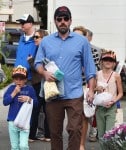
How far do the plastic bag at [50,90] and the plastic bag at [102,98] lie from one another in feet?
3.34

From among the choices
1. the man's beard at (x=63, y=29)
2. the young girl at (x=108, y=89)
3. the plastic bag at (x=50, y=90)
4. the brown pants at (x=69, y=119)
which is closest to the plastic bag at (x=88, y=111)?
the young girl at (x=108, y=89)

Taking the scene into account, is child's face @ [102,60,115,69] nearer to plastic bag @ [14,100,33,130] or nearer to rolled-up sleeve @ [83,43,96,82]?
rolled-up sleeve @ [83,43,96,82]

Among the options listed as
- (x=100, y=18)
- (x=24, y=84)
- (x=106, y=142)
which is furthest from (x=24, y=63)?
(x=100, y=18)

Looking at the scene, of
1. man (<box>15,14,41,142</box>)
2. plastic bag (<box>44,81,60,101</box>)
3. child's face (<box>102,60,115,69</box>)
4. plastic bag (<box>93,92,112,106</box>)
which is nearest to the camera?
plastic bag (<box>44,81,60,101</box>)

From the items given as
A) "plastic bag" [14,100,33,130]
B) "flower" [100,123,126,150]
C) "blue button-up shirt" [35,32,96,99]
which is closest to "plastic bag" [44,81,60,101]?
"blue button-up shirt" [35,32,96,99]

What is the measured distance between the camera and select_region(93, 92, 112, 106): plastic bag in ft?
23.0

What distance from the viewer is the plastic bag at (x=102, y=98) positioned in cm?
702

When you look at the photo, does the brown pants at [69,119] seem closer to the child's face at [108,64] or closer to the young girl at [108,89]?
the young girl at [108,89]

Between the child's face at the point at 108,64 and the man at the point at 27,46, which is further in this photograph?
the man at the point at 27,46

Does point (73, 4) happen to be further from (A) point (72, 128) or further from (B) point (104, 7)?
(A) point (72, 128)

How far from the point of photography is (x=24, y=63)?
26.5 ft

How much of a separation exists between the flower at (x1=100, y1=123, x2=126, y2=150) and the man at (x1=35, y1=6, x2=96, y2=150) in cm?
175

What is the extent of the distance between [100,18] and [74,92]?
6768 mm

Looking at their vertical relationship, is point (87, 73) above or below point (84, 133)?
above
